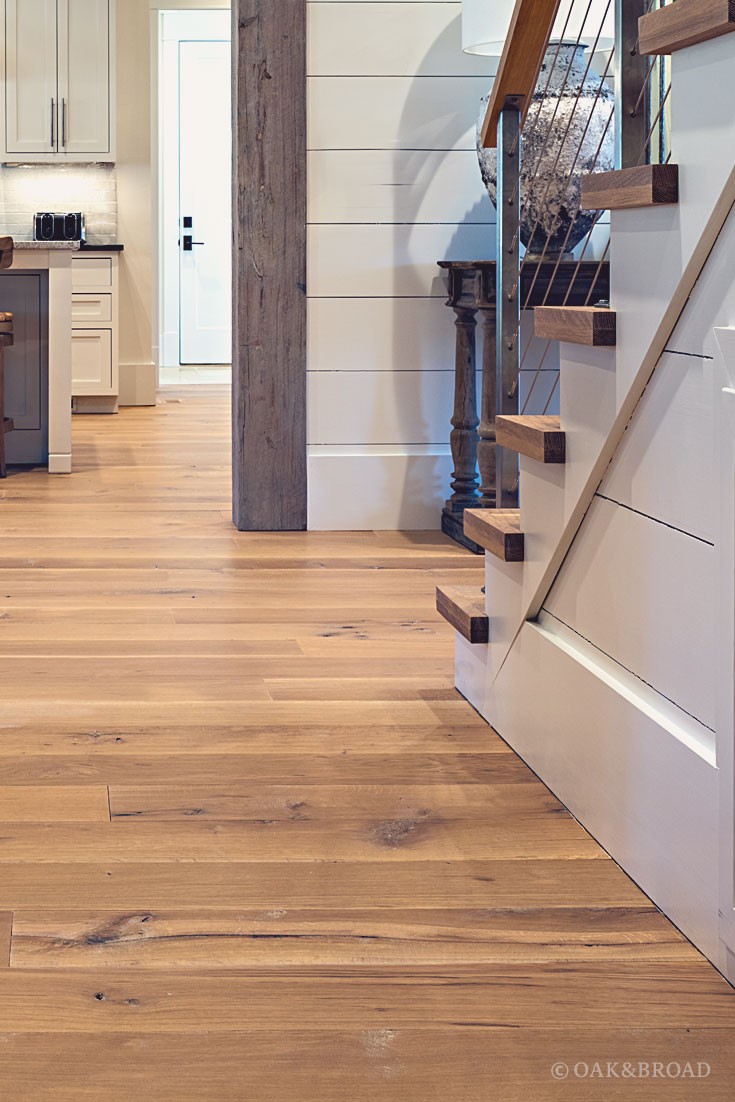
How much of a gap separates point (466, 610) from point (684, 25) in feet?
3.60

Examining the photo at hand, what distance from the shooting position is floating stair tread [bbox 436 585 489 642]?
2.03 metres

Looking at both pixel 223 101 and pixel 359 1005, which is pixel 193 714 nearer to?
pixel 359 1005

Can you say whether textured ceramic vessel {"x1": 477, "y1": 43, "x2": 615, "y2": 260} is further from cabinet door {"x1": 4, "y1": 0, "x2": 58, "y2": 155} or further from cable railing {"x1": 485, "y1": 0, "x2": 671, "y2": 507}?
cabinet door {"x1": 4, "y1": 0, "x2": 58, "y2": 155}

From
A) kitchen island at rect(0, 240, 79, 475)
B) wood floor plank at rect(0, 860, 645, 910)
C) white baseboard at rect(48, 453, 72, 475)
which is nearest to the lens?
wood floor plank at rect(0, 860, 645, 910)

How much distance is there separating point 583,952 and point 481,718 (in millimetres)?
812

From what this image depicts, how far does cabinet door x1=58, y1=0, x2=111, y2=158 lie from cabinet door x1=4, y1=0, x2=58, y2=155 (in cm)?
6

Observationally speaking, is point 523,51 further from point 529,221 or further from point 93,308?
point 93,308

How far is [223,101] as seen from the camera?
10.0 metres

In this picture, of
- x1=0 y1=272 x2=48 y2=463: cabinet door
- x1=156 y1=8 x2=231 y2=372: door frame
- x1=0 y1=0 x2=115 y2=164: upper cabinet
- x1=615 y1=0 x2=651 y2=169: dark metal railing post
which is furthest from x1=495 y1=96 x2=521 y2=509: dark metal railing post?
x1=156 y1=8 x2=231 y2=372: door frame

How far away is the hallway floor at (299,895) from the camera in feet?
3.49

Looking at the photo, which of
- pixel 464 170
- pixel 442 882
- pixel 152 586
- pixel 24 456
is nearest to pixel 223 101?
pixel 24 456

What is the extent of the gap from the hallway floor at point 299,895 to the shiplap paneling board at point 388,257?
4.67 ft

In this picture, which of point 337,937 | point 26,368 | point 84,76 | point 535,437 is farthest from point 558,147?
point 84,76

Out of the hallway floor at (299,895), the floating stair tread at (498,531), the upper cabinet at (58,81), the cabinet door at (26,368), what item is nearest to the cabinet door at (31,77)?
the upper cabinet at (58,81)
